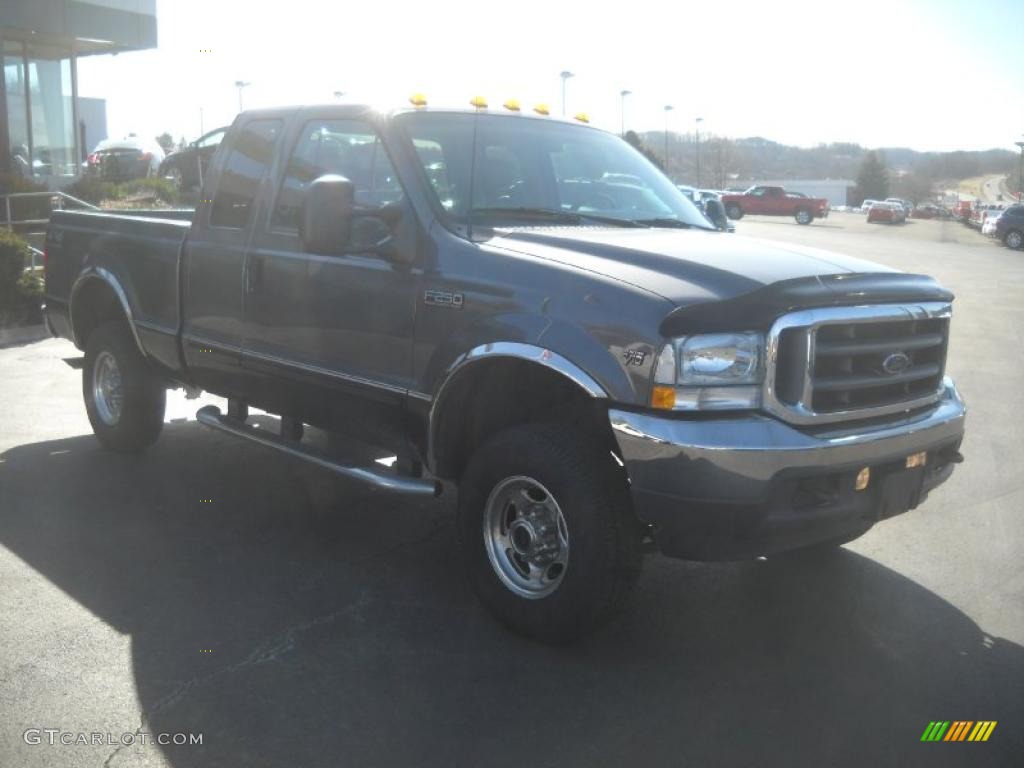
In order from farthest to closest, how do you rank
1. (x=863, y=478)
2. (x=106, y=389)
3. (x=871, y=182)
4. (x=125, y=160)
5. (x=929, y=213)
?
(x=871, y=182) → (x=929, y=213) → (x=125, y=160) → (x=106, y=389) → (x=863, y=478)

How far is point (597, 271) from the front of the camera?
412 cm

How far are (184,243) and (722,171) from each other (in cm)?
10319

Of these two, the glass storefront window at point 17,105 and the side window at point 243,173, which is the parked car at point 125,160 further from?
the side window at point 243,173

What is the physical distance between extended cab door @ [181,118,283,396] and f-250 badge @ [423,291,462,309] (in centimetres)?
147

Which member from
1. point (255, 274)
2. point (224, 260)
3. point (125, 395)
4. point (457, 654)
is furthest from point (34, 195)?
point (457, 654)

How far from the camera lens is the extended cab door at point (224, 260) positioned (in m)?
5.76

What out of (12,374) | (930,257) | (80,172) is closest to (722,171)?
(930,257)

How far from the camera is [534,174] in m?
5.27

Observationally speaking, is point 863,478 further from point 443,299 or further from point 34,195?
point 34,195

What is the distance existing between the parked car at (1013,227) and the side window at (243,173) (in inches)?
1567

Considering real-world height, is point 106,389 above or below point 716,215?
below

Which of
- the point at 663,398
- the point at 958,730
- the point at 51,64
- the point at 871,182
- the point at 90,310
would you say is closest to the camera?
the point at 958,730

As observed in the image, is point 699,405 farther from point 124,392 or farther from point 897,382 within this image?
point 124,392

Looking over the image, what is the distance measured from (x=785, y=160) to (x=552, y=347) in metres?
161
